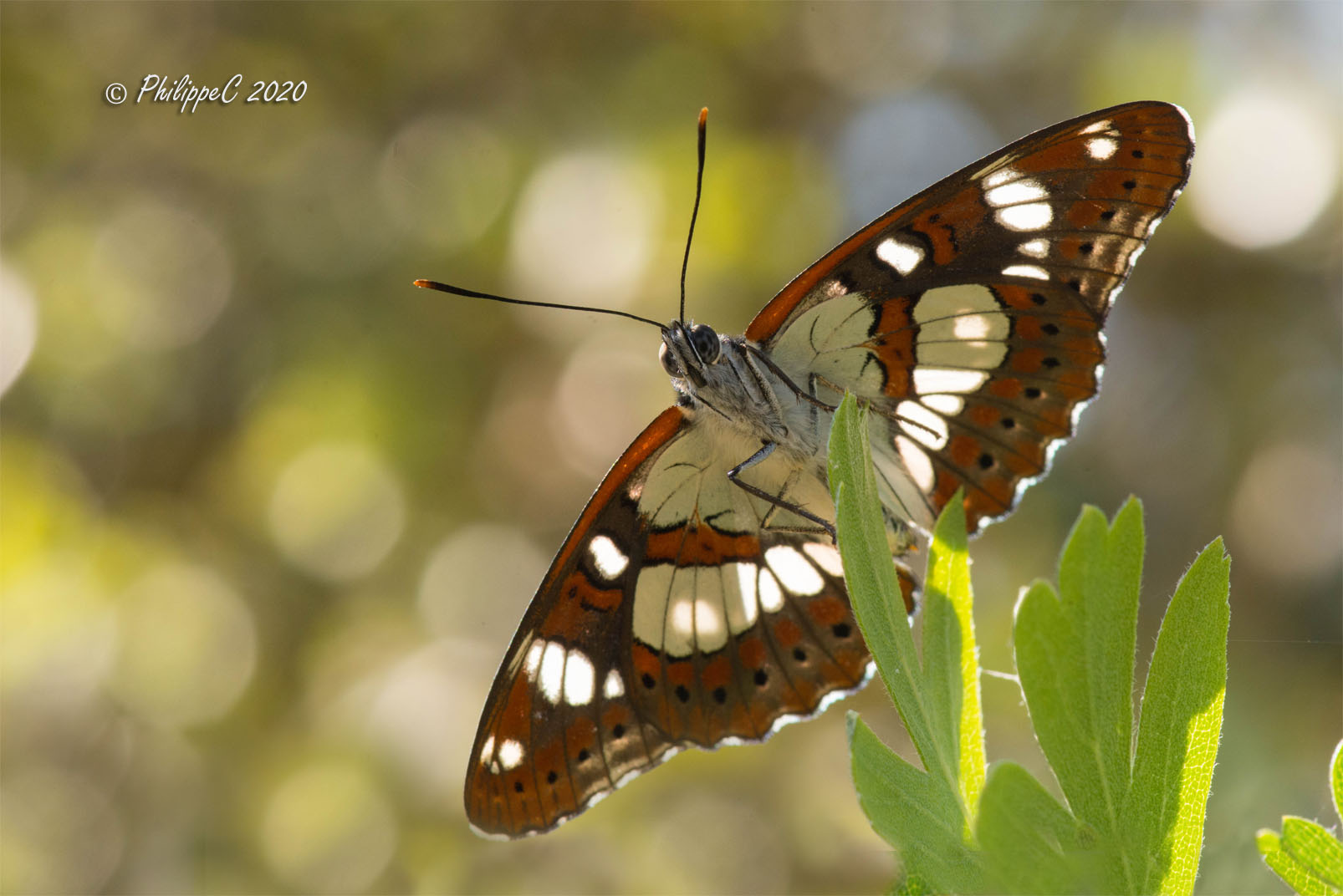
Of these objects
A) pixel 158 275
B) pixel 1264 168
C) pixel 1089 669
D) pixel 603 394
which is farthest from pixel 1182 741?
pixel 158 275

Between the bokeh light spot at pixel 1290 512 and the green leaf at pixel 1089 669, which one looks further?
the bokeh light spot at pixel 1290 512

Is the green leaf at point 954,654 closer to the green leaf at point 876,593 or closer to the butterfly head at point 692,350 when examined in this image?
the green leaf at point 876,593

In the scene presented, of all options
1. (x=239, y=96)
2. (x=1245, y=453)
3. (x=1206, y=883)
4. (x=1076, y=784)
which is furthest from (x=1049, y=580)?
(x=239, y=96)

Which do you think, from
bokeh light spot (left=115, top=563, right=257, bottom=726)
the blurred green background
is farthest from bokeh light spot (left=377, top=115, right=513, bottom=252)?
bokeh light spot (left=115, top=563, right=257, bottom=726)

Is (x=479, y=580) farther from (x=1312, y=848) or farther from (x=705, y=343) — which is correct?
(x=1312, y=848)

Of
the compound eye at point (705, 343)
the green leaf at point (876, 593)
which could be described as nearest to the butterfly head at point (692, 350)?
the compound eye at point (705, 343)

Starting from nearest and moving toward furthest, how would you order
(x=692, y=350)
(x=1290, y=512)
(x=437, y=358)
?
(x=692, y=350)
(x=1290, y=512)
(x=437, y=358)

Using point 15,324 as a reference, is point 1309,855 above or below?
below
